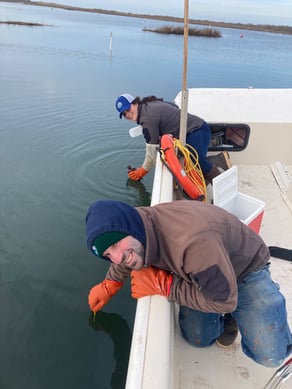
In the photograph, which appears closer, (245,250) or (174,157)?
(245,250)

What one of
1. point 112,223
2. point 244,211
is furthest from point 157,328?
point 244,211

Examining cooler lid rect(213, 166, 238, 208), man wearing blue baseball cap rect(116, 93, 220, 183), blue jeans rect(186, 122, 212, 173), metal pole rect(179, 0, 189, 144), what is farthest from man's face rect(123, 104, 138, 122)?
cooler lid rect(213, 166, 238, 208)

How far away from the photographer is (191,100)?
4.90 m

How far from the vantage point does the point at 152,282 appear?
176cm

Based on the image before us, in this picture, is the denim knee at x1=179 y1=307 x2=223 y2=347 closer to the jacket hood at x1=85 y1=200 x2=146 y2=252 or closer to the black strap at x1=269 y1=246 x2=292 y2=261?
the jacket hood at x1=85 y1=200 x2=146 y2=252

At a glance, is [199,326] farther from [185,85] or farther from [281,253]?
[185,85]

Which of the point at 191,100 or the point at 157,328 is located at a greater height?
the point at 191,100

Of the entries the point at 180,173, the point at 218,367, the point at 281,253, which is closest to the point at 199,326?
the point at 218,367

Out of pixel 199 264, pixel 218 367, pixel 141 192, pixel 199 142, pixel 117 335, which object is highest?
pixel 199 264

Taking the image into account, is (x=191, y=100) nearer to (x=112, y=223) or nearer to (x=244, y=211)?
(x=244, y=211)

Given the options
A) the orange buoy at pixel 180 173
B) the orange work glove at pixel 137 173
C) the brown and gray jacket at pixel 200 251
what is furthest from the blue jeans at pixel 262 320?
the orange work glove at pixel 137 173

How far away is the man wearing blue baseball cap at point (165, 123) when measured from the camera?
3.67 meters

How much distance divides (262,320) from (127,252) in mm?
826

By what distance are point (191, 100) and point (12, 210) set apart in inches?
109
